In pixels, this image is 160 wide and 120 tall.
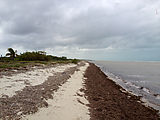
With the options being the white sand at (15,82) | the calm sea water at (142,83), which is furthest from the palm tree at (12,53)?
the white sand at (15,82)

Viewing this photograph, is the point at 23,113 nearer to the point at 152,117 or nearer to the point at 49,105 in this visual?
the point at 49,105

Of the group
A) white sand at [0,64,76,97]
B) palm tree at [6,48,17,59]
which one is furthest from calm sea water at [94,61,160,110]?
palm tree at [6,48,17,59]

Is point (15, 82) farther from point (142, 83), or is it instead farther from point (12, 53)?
point (12, 53)

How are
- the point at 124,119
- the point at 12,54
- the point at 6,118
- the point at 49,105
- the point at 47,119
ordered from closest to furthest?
1. the point at 6,118
2. the point at 47,119
3. the point at 124,119
4. the point at 49,105
5. the point at 12,54

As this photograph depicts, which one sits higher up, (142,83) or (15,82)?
(15,82)

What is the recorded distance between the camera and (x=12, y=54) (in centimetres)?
6131

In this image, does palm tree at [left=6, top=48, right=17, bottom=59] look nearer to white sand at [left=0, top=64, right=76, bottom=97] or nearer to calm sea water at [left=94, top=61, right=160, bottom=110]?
calm sea water at [left=94, top=61, right=160, bottom=110]

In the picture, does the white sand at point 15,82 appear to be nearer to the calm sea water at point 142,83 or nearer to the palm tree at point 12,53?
the calm sea water at point 142,83

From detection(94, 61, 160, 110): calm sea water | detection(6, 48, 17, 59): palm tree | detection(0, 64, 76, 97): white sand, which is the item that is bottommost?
detection(94, 61, 160, 110): calm sea water

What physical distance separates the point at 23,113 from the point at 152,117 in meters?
6.43

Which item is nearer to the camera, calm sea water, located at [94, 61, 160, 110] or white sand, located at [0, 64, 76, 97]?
white sand, located at [0, 64, 76, 97]

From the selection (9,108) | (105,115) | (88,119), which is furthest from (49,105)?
(105,115)

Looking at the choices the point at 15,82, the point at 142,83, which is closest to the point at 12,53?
the point at 15,82

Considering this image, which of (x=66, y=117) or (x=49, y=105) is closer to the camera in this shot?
(x=66, y=117)
